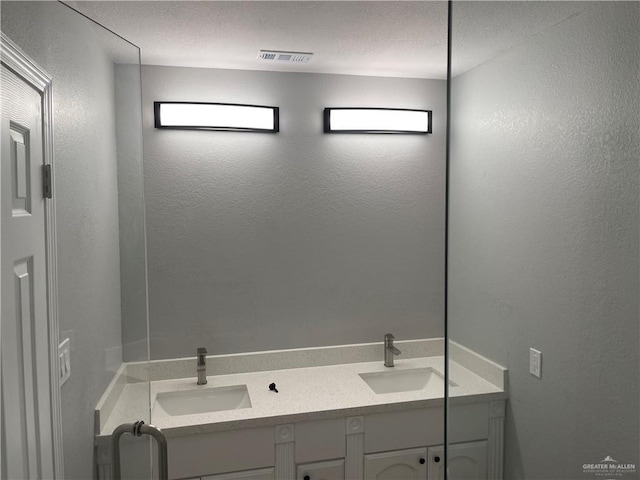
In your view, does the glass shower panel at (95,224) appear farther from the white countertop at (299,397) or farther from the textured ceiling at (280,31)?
the textured ceiling at (280,31)

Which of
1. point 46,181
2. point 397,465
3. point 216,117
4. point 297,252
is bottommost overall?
point 397,465

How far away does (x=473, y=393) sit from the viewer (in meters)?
1.01

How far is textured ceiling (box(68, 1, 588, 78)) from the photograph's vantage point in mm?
1774

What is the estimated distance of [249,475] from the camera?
2117 millimetres

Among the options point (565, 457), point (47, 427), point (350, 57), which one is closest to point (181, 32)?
point (350, 57)

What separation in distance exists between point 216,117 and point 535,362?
6.62 ft

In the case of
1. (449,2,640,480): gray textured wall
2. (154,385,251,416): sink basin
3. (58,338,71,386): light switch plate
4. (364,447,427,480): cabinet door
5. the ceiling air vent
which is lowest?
(364,447,427,480): cabinet door

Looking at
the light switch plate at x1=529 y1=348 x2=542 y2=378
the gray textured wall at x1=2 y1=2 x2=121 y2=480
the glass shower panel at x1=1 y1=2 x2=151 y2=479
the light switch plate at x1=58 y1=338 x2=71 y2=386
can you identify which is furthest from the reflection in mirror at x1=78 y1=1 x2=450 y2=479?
the light switch plate at x1=529 y1=348 x2=542 y2=378

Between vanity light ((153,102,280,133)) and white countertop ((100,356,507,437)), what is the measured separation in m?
1.29

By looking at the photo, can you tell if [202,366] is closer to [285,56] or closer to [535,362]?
[285,56]

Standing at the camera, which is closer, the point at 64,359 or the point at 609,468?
the point at 609,468

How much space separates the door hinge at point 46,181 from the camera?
98cm

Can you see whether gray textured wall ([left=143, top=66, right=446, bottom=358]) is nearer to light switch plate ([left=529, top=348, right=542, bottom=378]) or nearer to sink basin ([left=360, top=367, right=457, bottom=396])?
sink basin ([left=360, top=367, right=457, bottom=396])

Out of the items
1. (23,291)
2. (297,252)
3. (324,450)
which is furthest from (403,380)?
(23,291)
